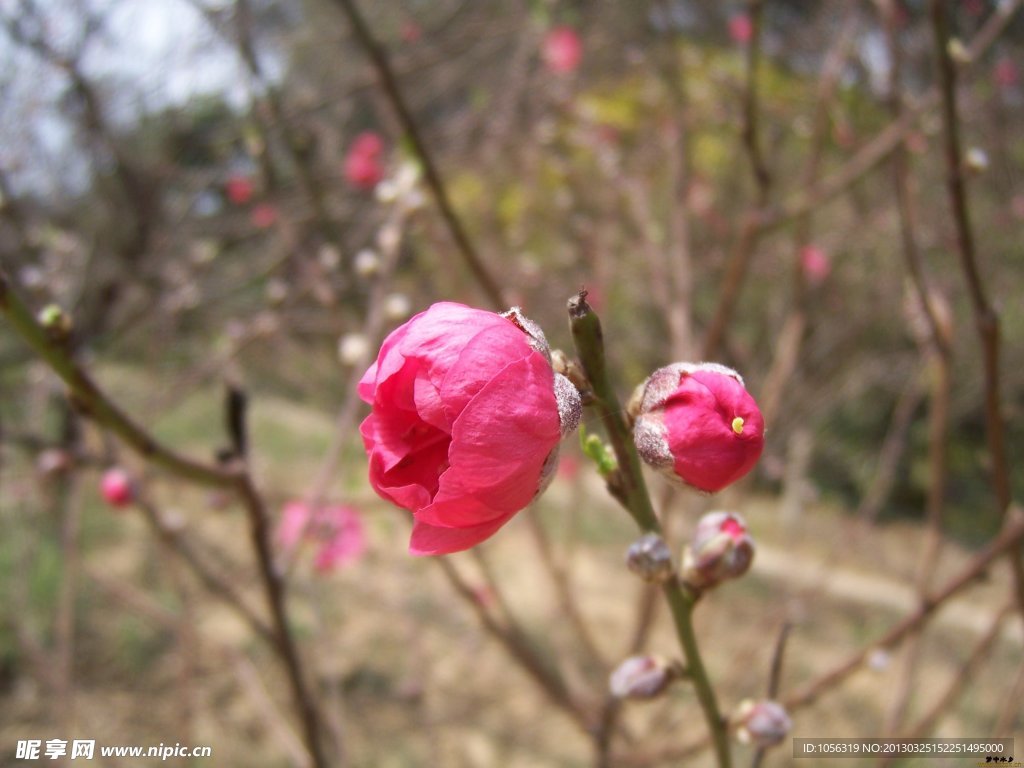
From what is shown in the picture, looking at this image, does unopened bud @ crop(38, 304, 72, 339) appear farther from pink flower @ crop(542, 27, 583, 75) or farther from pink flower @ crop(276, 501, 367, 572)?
Result: pink flower @ crop(542, 27, 583, 75)

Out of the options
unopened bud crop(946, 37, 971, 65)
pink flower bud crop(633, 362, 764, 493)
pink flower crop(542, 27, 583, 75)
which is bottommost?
pink flower bud crop(633, 362, 764, 493)

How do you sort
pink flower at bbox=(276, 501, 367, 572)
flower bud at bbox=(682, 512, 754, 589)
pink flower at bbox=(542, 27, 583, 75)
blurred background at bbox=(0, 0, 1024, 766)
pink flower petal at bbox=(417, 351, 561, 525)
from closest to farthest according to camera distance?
pink flower petal at bbox=(417, 351, 561, 525) < flower bud at bbox=(682, 512, 754, 589) < blurred background at bbox=(0, 0, 1024, 766) < pink flower at bbox=(276, 501, 367, 572) < pink flower at bbox=(542, 27, 583, 75)

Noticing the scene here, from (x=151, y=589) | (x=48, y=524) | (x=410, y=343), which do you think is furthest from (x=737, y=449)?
→ (x=48, y=524)

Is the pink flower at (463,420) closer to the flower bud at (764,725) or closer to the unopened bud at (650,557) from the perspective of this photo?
the unopened bud at (650,557)

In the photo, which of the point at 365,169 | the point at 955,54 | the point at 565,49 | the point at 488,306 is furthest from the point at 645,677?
the point at 565,49

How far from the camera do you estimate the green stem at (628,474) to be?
1.65 feet

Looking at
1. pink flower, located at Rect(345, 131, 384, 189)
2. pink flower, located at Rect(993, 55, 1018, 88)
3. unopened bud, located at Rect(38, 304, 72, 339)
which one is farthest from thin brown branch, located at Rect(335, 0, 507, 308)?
pink flower, located at Rect(993, 55, 1018, 88)

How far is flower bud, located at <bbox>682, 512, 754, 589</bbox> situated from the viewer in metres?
0.61

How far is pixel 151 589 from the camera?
4.41 metres

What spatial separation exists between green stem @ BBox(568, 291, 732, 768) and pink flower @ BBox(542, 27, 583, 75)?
10.9 feet

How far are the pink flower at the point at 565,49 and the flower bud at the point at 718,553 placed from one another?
3.29 metres

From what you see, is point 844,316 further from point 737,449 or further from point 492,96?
point 737,449

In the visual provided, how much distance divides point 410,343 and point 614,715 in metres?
1.07

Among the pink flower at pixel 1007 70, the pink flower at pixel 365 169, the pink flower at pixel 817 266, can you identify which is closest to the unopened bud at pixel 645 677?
the pink flower at pixel 365 169
